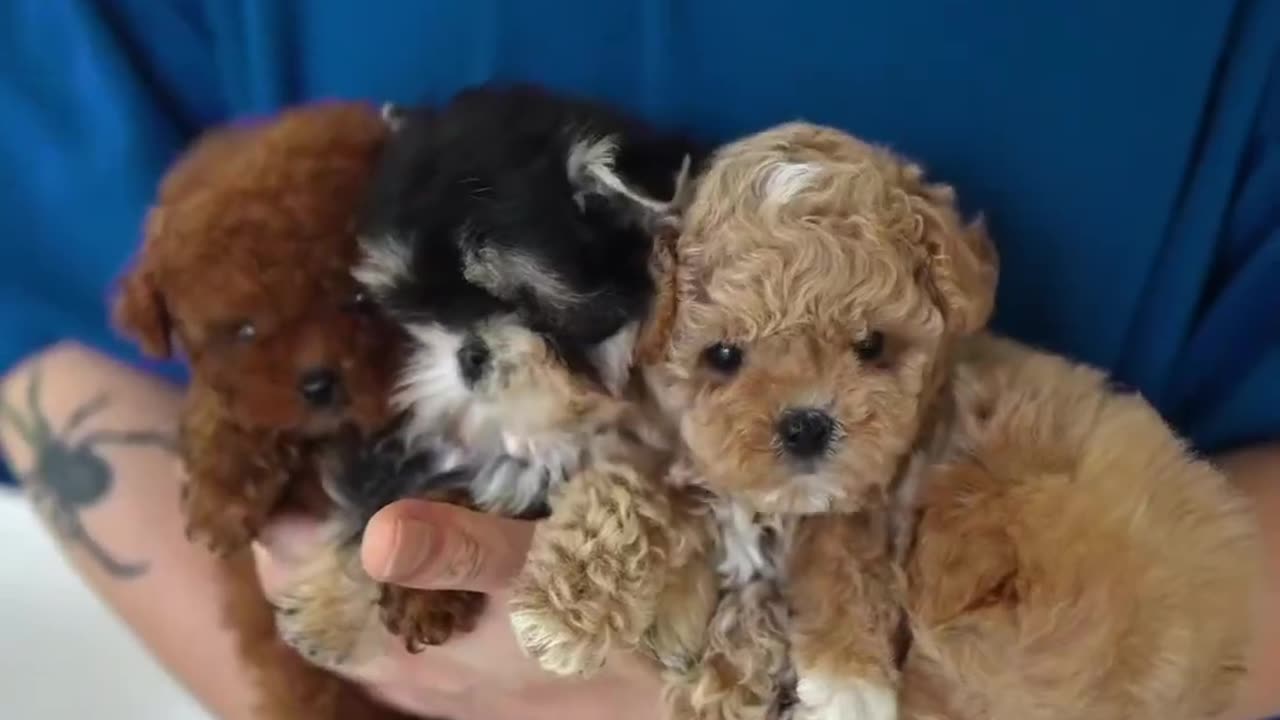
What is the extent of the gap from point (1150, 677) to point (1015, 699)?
0.09m

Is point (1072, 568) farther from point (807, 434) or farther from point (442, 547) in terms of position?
point (442, 547)

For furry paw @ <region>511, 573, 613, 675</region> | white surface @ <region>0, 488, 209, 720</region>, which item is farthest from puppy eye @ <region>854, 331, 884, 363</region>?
white surface @ <region>0, 488, 209, 720</region>

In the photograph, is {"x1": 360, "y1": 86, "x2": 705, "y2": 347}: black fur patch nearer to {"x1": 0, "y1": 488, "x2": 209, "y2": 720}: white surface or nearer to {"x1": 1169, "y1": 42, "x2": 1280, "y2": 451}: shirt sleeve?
{"x1": 1169, "y1": 42, "x2": 1280, "y2": 451}: shirt sleeve

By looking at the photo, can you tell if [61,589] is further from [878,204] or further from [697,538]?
[878,204]

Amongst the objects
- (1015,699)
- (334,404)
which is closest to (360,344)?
(334,404)

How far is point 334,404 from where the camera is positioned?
3.33 feet

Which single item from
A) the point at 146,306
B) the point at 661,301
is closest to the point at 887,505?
the point at 661,301

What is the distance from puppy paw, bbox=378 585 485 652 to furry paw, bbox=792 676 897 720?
265 millimetres

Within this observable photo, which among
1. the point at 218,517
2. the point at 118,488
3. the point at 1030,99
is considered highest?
the point at 1030,99

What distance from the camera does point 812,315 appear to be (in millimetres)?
931

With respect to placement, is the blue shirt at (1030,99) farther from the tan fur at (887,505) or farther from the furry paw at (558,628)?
the furry paw at (558,628)

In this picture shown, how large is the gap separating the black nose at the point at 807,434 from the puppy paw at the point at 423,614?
0.93ft

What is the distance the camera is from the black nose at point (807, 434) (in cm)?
93

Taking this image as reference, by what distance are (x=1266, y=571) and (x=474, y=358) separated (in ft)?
1.90
